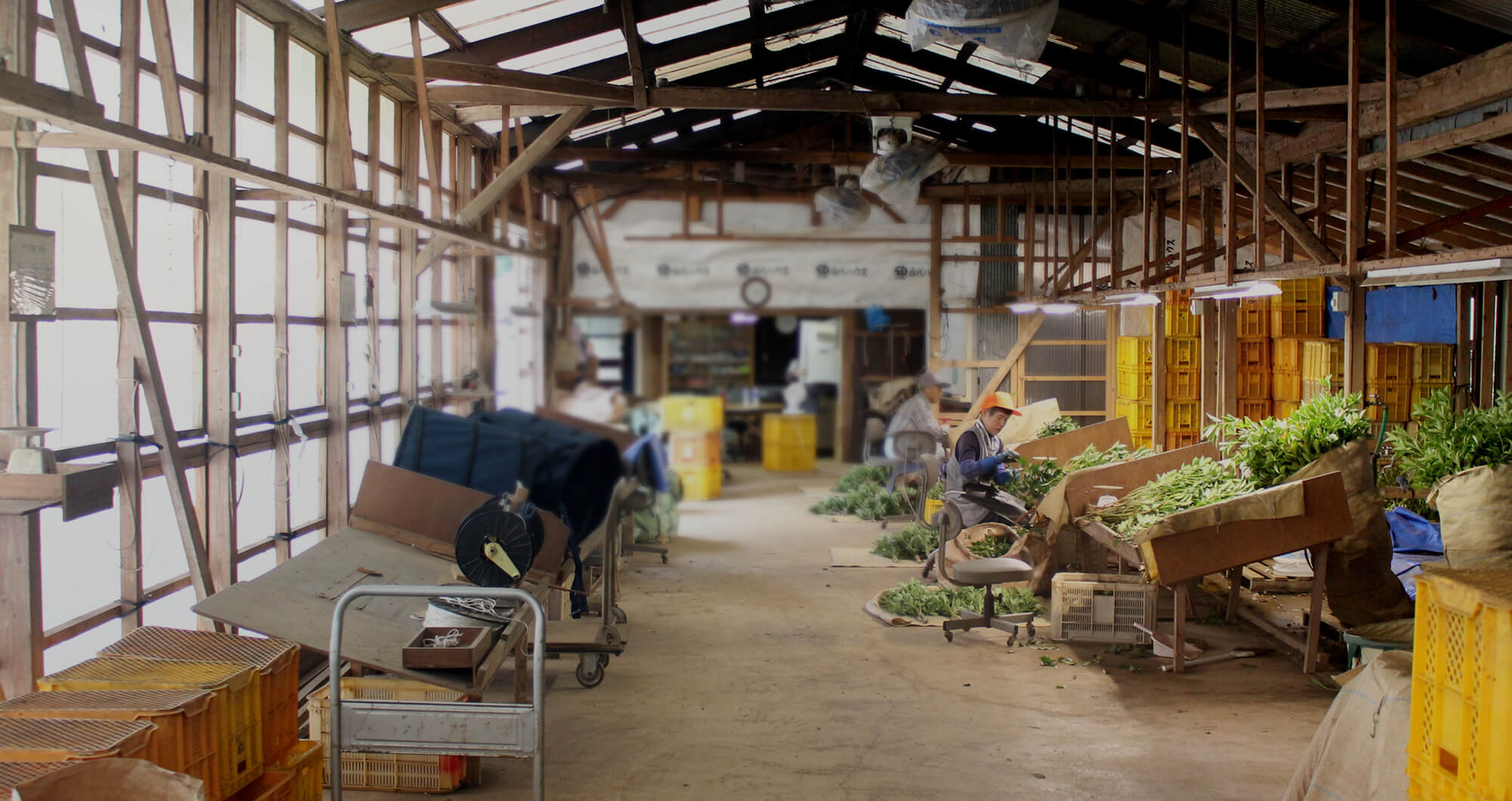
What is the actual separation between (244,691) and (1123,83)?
8326 mm

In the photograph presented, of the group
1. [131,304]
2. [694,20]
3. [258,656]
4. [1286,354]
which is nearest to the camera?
[258,656]

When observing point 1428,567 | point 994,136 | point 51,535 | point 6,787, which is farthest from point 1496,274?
point 994,136

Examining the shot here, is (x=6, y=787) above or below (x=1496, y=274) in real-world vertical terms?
below

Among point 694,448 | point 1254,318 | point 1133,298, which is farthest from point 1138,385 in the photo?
point 694,448

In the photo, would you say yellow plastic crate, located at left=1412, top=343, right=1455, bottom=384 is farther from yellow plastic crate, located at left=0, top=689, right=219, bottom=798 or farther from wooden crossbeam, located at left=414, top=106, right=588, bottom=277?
yellow plastic crate, located at left=0, top=689, right=219, bottom=798

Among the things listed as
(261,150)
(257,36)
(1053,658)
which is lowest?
(1053,658)

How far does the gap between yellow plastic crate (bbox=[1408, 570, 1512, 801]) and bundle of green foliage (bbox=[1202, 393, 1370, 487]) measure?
304 cm

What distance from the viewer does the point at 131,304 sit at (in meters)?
4.46

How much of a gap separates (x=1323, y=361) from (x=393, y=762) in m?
9.74

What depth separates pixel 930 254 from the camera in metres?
14.1

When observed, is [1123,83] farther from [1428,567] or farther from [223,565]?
[223,565]

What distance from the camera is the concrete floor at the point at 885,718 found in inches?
199

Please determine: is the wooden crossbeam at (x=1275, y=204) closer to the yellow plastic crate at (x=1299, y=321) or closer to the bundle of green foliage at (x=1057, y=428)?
the bundle of green foliage at (x=1057, y=428)

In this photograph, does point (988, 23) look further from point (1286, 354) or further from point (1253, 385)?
point (1253, 385)
